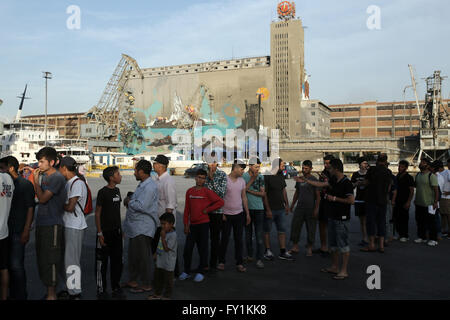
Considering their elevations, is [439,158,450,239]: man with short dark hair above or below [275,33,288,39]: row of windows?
below

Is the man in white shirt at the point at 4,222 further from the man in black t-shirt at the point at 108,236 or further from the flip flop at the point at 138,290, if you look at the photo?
the flip flop at the point at 138,290

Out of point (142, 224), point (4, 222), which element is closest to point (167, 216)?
point (142, 224)

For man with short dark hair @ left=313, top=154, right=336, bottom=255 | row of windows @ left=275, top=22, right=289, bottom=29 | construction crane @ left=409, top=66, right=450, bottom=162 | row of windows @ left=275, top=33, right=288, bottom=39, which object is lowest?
man with short dark hair @ left=313, top=154, right=336, bottom=255

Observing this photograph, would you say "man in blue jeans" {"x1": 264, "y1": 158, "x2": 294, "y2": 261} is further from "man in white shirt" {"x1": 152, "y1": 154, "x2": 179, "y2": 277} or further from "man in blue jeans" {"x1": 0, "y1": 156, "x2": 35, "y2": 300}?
"man in blue jeans" {"x1": 0, "y1": 156, "x2": 35, "y2": 300}

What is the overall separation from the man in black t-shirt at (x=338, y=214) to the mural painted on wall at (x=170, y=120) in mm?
91389

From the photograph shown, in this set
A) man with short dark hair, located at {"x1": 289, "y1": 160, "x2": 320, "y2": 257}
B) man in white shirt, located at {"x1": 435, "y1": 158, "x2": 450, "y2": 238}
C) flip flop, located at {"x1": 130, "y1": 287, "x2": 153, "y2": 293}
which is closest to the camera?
flip flop, located at {"x1": 130, "y1": 287, "x2": 153, "y2": 293}

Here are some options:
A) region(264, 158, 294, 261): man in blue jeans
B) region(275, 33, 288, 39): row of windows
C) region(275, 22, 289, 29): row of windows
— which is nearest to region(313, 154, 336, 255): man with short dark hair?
region(264, 158, 294, 261): man in blue jeans

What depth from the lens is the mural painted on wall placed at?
330ft

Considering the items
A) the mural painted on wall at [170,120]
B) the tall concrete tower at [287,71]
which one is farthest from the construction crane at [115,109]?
the tall concrete tower at [287,71]

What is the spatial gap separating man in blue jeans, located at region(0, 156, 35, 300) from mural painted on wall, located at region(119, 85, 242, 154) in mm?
92808
